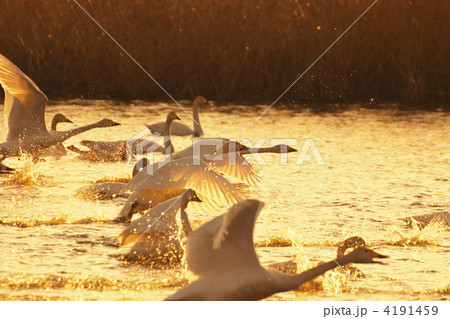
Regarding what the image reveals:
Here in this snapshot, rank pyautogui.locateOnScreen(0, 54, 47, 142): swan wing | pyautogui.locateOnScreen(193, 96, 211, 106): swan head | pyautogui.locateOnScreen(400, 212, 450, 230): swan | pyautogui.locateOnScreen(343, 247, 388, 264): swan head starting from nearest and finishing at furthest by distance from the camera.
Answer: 1. pyautogui.locateOnScreen(343, 247, 388, 264): swan head
2. pyautogui.locateOnScreen(400, 212, 450, 230): swan
3. pyautogui.locateOnScreen(0, 54, 47, 142): swan wing
4. pyautogui.locateOnScreen(193, 96, 211, 106): swan head

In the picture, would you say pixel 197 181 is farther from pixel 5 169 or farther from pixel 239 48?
pixel 239 48

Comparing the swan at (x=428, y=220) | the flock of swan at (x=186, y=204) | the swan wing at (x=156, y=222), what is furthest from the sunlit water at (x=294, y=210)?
the swan wing at (x=156, y=222)

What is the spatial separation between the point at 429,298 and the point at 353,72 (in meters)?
12.6

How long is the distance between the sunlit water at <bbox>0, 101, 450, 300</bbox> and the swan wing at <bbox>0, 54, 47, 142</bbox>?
2.52 ft

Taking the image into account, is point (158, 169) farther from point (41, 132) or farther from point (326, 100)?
point (326, 100)

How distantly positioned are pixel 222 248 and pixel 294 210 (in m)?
4.79

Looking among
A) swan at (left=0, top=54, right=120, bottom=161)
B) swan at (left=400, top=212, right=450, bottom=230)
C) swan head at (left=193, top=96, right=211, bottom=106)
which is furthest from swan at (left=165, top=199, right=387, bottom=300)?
swan head at (left=193, top=96, right=211, bottom=106)

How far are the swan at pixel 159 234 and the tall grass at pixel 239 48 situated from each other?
1168 centimetres

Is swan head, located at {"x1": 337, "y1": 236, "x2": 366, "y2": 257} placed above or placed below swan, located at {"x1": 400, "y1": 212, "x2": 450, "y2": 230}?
above

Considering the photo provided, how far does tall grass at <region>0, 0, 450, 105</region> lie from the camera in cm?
1959

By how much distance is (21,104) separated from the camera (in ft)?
38.8

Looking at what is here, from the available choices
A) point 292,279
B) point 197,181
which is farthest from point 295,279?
point 197,181

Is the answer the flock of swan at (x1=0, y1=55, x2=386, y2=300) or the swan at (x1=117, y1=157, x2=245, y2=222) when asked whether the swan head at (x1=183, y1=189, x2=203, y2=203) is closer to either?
the flock of swan at (x1=0, y1=55, x2=386, y2=300)

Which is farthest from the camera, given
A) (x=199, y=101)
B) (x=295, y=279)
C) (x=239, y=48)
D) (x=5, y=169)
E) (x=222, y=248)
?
(x=239, y=48)
